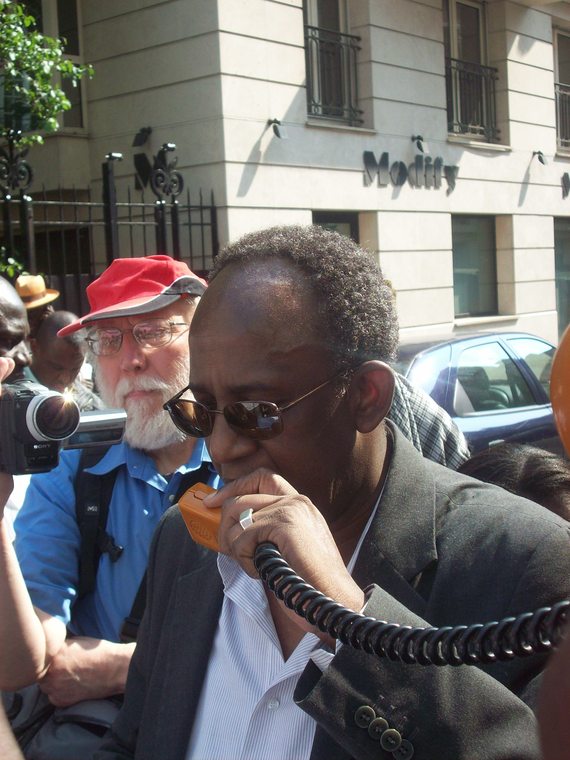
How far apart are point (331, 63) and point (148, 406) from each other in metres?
11.4

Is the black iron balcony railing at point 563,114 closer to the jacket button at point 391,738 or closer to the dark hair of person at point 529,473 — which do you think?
the dark hair of person at point 529,473

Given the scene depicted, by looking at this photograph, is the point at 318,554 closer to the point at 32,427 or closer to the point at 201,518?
the point at 201,518

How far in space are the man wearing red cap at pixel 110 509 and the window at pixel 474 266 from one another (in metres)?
13.2

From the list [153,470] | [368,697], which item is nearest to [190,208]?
[153,470]

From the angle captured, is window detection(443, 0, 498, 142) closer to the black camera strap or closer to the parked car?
the parked car

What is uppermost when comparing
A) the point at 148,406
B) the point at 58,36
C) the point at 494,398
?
the point at 58,36

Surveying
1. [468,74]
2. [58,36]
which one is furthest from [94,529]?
[468,74]

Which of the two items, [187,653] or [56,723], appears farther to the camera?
[56,723]

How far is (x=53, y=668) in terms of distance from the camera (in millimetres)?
2639

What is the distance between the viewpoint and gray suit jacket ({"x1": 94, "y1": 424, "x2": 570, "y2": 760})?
1.46m

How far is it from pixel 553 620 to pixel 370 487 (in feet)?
2.74

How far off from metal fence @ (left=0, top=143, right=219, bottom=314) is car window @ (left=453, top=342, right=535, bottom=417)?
14.2ft

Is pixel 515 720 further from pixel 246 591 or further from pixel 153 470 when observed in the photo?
pixel 153 470

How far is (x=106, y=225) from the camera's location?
10039mm
